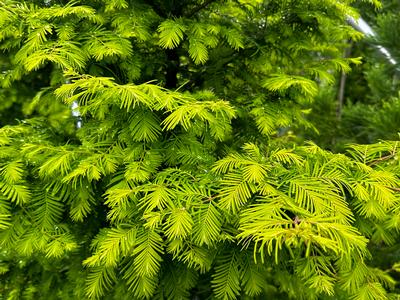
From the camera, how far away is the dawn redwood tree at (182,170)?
1269 mm

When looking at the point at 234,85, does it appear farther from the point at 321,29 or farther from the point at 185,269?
the point at 185,269

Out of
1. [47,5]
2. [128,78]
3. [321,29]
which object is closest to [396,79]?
[321,29]

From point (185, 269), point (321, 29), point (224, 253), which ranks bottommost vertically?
point (185, 269)

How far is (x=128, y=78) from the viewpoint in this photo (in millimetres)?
1892

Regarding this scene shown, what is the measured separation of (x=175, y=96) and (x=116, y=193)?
39 cm

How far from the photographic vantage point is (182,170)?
1.50m

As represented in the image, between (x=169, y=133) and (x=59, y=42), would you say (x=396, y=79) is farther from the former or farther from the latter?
(x=59, y=42)

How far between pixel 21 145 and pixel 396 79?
3837 mm

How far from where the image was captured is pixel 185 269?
1652mm

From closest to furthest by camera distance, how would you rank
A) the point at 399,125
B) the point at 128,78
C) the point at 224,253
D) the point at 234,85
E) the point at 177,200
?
1. the point at 177,200
2. the point at 224,253
3. the point at 128,78
4. the point at 234,85
5. the point at 399,125

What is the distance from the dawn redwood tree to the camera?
127cm

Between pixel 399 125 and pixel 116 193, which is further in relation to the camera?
pixel 399 125

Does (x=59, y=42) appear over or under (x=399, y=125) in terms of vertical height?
over

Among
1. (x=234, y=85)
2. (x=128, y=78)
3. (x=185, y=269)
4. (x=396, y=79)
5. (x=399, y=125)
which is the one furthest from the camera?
(x=396, y=79)
